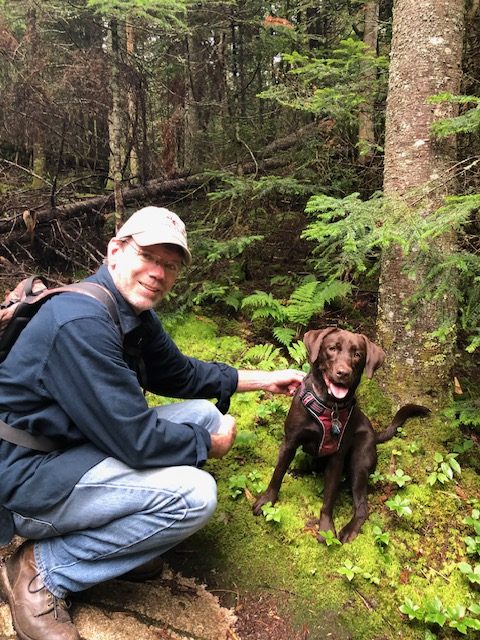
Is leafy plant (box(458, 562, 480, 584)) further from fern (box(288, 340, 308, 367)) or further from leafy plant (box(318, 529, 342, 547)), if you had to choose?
fern (box(288, 340, 308, 367))

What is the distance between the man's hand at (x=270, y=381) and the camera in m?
3.43

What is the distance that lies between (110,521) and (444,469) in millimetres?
2394

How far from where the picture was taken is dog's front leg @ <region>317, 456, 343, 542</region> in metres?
3.23

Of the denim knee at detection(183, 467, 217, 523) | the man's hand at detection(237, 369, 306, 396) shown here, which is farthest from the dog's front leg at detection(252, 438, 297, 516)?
the denim knee at detection(183, 467, 217, 523)

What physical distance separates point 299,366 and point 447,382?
1.40 metres

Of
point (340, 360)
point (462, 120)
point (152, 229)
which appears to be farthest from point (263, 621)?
point (462, 120)

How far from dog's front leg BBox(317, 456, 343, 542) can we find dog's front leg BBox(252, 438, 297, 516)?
28cm

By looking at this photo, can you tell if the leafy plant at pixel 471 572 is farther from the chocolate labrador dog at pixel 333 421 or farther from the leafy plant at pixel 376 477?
the leafy plant at pixel 376 477

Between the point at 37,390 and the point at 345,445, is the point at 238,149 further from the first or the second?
the point at 37,390

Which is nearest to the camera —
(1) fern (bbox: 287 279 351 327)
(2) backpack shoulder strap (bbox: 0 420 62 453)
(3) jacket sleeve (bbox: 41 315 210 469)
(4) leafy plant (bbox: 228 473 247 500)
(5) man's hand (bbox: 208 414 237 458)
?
(3) jacket sleeve (bbox: 41 315 210 469)

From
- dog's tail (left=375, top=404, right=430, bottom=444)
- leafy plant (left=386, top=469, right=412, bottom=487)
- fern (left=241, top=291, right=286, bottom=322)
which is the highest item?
fern (left=241, top=291, right=286, bottom=322)

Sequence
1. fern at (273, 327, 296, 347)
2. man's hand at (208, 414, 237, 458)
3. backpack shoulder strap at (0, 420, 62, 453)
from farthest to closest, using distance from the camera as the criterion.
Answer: fern at (273, 327, 296, 347) < man's hand at (208, 414, 237, 458) < backpack shoulder strap at (0, 420, 62, 453)

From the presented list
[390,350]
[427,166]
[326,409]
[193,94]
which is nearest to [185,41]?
[193,94]

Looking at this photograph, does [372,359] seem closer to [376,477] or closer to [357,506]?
[376,477]
